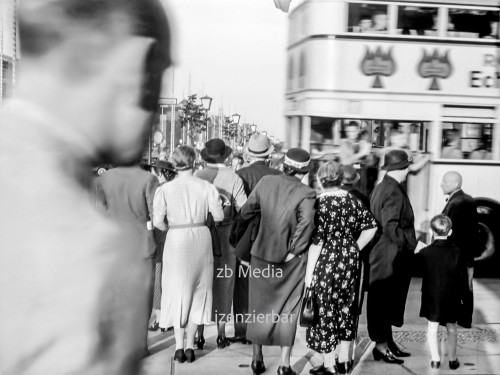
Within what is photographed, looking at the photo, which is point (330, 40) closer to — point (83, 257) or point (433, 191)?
point (433, 191)

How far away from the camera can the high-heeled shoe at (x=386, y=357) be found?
238 inches

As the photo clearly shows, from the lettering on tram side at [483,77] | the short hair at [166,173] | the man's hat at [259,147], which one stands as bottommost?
the short hair at [166,173]

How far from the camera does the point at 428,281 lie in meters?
5.81

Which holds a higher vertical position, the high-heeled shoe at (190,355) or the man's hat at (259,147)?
the man's hat at (259,147)

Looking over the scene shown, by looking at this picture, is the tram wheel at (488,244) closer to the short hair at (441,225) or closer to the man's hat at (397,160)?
the man's hat at (397,160)

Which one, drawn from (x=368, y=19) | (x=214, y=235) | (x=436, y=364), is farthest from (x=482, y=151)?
(x=214, y=235)

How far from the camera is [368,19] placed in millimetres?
9031

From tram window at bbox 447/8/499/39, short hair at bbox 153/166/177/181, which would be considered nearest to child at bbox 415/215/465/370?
short hair at bbox 153/166/177/181

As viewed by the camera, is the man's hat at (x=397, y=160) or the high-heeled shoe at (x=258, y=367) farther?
the man's hat at (x=397, y=160)

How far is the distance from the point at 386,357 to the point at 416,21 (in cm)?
449

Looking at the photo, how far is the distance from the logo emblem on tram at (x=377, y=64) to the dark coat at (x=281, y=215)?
370cm

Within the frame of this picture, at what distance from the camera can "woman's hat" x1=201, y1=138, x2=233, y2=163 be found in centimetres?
651

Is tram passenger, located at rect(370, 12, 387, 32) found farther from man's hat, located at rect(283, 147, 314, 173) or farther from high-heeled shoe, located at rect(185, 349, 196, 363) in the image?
high-heeled shoe, located at rect(185, 349, 196, 363)

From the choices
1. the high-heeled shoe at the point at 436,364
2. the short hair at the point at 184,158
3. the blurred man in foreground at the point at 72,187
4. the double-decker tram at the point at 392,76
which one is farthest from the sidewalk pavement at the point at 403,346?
the blurred man in foreground at the point at 72,187
